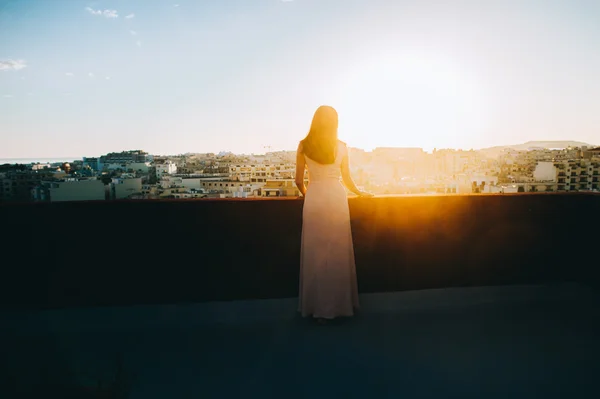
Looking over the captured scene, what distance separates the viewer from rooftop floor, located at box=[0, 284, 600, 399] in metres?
2.16

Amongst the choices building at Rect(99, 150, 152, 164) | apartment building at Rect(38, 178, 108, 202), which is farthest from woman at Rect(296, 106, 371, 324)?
building at Rect(99, 150, 152, 164)

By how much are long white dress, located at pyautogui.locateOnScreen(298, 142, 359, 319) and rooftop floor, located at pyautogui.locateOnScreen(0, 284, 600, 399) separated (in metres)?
0.18

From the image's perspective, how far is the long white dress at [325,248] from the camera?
3.03 m

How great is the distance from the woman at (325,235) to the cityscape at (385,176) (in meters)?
0.40

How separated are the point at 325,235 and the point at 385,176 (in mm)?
6585

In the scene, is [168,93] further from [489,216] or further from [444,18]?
[489,216]

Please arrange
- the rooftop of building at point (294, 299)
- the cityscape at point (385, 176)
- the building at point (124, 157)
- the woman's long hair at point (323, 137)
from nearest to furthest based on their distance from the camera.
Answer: the rooftop of building at point (294, 299) < the woman's long hair at point (323, 137) < the cityscape at point (385, 176) < the building at point (124, 157)

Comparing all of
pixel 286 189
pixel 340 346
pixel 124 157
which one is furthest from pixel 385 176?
pixel 124 157

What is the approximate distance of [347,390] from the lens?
6.98ft

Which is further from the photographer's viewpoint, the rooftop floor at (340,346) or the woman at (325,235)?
the woman at (325,235)

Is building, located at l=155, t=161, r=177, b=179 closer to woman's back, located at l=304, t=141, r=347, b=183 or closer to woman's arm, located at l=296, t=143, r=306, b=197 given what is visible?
woman's arm, located at l=296, t=143, r=306, b=197

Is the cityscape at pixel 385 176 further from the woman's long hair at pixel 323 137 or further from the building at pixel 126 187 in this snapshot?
the woman's long hair at pixel 323 137

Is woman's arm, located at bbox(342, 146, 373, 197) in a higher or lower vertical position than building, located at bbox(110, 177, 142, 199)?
higher

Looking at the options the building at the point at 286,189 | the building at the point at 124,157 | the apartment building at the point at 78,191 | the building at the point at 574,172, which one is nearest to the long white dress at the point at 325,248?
the building at the point at 286,189
